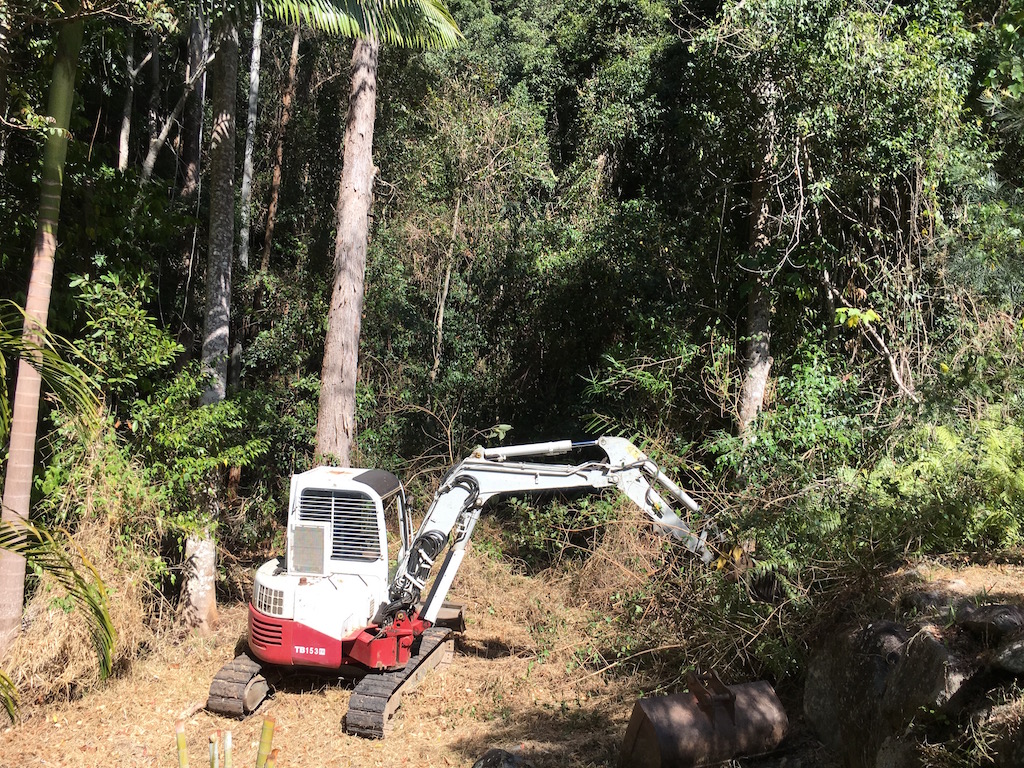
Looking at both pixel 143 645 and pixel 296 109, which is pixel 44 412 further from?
pixel 296 109

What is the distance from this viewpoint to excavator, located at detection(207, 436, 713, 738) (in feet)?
25.7

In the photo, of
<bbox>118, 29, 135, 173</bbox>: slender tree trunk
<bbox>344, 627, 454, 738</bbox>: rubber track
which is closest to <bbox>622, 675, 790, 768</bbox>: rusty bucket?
<bbox>344, 627, 454, 738</bbox>: rubber track

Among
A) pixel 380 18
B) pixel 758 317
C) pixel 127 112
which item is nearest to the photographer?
pixel 380 18

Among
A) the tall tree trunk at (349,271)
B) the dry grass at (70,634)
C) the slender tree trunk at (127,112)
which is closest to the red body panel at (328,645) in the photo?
the dry grass at (70,634)

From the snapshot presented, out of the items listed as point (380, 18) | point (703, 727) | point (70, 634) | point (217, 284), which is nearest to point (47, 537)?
point (703, 727)

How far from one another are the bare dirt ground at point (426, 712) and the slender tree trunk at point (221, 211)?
3553 millimetres

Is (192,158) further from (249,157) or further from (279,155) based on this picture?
(279,155)

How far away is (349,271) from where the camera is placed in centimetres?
1205

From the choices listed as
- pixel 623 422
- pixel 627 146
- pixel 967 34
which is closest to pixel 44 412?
pixel 623 422

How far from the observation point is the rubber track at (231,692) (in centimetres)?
785

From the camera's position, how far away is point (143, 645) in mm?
9445

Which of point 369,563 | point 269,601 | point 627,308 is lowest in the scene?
point 269,601

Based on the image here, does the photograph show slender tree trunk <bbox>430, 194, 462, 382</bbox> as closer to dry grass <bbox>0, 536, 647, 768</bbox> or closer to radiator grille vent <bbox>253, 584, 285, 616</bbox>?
dry grass <bbox>0, 536, 647, 768</bbox>

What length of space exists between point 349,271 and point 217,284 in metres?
1.95
